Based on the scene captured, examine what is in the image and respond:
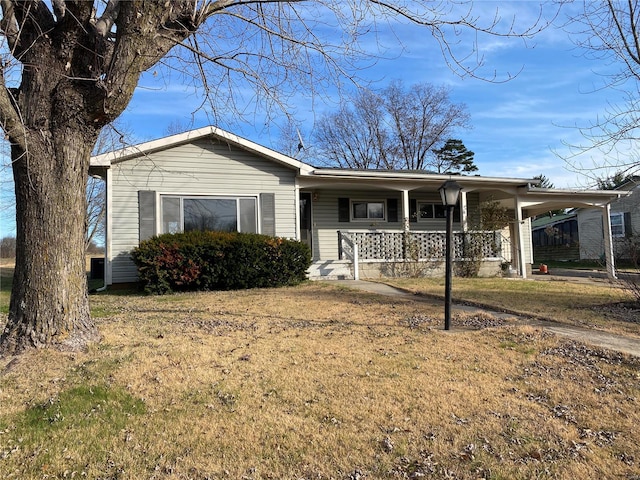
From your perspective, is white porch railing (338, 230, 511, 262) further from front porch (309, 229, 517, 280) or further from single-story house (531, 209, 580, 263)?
single-story house (531, 209, 580, 263)

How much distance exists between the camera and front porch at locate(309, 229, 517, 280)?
1338 cm

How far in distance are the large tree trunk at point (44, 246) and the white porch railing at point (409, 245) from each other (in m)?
9.18

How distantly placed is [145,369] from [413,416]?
2541mm

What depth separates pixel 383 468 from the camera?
2736 millimetres

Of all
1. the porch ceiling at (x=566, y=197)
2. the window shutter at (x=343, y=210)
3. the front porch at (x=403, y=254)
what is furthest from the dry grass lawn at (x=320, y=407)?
the porch ceiling at (x=566, y=197)

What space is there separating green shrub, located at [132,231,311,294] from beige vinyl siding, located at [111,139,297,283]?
138cm

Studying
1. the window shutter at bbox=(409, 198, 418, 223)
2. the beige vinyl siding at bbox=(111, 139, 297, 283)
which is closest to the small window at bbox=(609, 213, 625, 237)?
the window shutter at bbox=(409, 198, 418, 223)

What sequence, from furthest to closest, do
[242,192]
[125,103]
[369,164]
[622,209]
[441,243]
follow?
[369,164] < [622,209] < [441,243] < [242,192] < [125,103]

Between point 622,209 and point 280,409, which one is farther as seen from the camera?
point 622,209

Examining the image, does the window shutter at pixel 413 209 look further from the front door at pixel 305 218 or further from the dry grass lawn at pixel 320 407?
the dry grass lawn at pixel 320 407

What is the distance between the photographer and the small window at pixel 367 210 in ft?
49.3

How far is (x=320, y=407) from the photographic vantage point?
11.7ft

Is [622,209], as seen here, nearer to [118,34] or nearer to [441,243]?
[441,243]

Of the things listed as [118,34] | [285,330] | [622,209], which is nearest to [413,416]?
[285,330]
